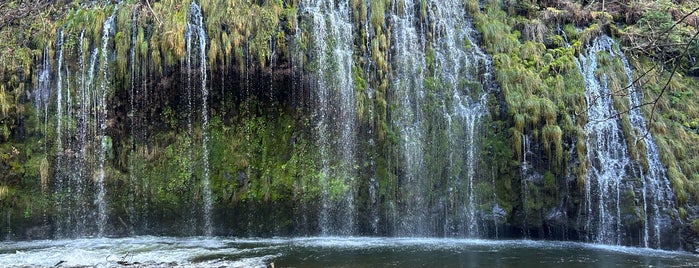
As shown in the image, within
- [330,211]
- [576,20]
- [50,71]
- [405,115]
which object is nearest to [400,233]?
[330,211]

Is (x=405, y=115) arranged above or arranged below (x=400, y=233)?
above

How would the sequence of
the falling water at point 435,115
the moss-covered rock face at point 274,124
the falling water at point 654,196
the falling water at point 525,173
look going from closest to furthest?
the falling water at point 654,196 → the falling water at point 525,173 → the moss-covered rock face at point 274,124 → the falling water at point 435,115

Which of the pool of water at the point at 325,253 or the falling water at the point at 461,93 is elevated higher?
the falling water at the point at 461,93

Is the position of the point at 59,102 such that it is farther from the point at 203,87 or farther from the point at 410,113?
the point at 410,113

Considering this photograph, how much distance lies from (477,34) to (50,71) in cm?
916

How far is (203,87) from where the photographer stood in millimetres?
11516

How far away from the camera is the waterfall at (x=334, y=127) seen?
38.0 feet

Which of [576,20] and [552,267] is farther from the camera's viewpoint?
[576,20]

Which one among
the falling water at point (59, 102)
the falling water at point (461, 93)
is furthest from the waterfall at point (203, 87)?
the falling water at point (461, 93)

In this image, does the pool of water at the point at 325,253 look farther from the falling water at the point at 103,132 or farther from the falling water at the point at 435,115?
the falling water at the point at 435,115

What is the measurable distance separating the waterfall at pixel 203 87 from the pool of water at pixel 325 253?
763 mm

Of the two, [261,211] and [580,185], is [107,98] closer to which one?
[261,211]

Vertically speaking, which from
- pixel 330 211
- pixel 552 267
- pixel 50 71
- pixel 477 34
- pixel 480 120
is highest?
pixel 477 34

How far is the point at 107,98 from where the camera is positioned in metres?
11.5
